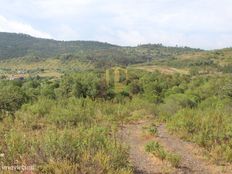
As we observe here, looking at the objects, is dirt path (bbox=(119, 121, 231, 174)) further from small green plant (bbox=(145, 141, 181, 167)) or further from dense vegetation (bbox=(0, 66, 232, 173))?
dense vegetation (bbox=(0, 66, 232, 173))

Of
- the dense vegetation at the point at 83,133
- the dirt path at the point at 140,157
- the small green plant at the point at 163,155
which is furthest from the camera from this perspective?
the small green plant at the point at 163,155

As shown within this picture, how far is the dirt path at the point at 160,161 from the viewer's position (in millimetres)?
7695

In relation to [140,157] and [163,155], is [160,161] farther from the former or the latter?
[140,157]

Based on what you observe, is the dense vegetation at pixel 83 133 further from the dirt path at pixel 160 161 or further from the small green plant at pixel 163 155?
the dirt path at pixel 160 161

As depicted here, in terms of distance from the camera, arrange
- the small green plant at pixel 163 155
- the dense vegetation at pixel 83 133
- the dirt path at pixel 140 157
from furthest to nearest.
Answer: the small green plant at pixel 163 155, the dirt path at pixel 140 157, the dense vegetation at pixel 83 133

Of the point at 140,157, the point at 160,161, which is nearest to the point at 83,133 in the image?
the point at 140,157

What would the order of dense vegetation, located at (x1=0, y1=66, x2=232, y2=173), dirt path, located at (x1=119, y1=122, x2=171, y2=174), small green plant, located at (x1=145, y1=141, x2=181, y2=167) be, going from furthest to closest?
1. small green plant, located at (x1=145, y1=141, x2=181, y2=167)
2. dirt path, located at (x1=119, y1=122, x2=171, y2=174)
3. dense vegetation, located at (x1=0, y1=66, x2=232, y2=173)

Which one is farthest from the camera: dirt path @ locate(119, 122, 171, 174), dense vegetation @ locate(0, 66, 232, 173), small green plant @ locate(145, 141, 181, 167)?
small green plant @ locate(145, 141, 181, 167)

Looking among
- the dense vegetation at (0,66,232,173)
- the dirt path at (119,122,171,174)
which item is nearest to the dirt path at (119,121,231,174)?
the dirt path at (119,122,171,174)

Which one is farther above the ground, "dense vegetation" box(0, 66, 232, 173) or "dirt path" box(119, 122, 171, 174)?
"dense vegetation" box(0, 66, 232, 173)

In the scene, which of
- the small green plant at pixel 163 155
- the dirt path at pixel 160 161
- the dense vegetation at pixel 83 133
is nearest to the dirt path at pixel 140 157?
the dirt path at pixel 160 161

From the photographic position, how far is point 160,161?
8172mm

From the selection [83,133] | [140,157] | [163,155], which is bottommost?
[140,157]

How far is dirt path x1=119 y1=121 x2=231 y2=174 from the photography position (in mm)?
7695
